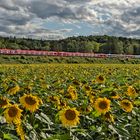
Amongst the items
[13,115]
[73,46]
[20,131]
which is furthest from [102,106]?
[73,46]

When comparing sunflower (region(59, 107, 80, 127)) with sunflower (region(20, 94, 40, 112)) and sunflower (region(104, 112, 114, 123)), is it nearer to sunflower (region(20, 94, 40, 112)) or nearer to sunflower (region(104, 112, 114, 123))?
sunflower (region(20, 94, 40, 112))

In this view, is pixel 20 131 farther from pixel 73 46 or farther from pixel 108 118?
pixel 73 46

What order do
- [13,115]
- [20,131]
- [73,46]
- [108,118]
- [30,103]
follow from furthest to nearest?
[73,46]
[108,118]
[30,103]
[13,115]
[20,131]

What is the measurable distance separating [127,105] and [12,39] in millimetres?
140010

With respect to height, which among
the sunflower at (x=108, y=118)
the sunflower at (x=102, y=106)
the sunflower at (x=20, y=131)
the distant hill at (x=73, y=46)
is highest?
the sunflower at (x=102, y=106)

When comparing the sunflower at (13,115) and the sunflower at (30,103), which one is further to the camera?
the sunflower at (30,103)

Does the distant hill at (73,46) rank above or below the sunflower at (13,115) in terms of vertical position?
below

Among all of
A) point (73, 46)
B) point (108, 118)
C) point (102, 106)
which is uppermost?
point (102, 106)

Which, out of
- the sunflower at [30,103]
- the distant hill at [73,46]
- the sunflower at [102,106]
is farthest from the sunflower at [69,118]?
the distant hill at [73,46]

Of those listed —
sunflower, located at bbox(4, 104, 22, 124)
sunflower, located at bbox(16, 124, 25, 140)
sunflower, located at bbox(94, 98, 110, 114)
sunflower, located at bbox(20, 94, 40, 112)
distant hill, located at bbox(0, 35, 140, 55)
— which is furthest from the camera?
distant hill, located at bbox(0, 35, 140, 55)

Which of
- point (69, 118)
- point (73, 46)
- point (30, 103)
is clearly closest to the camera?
point (69, 118)

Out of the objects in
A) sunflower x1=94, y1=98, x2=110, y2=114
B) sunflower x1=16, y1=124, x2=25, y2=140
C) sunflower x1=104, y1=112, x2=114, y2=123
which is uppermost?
sunflower x1=94, y1=98, x2=110, y2=114

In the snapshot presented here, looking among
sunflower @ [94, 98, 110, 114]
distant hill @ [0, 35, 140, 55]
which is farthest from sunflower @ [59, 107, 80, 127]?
distant hill @ [0, 35, 140, 55]

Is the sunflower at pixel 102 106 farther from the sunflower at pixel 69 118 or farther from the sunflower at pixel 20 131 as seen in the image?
the sunflower at pixel 20 131
